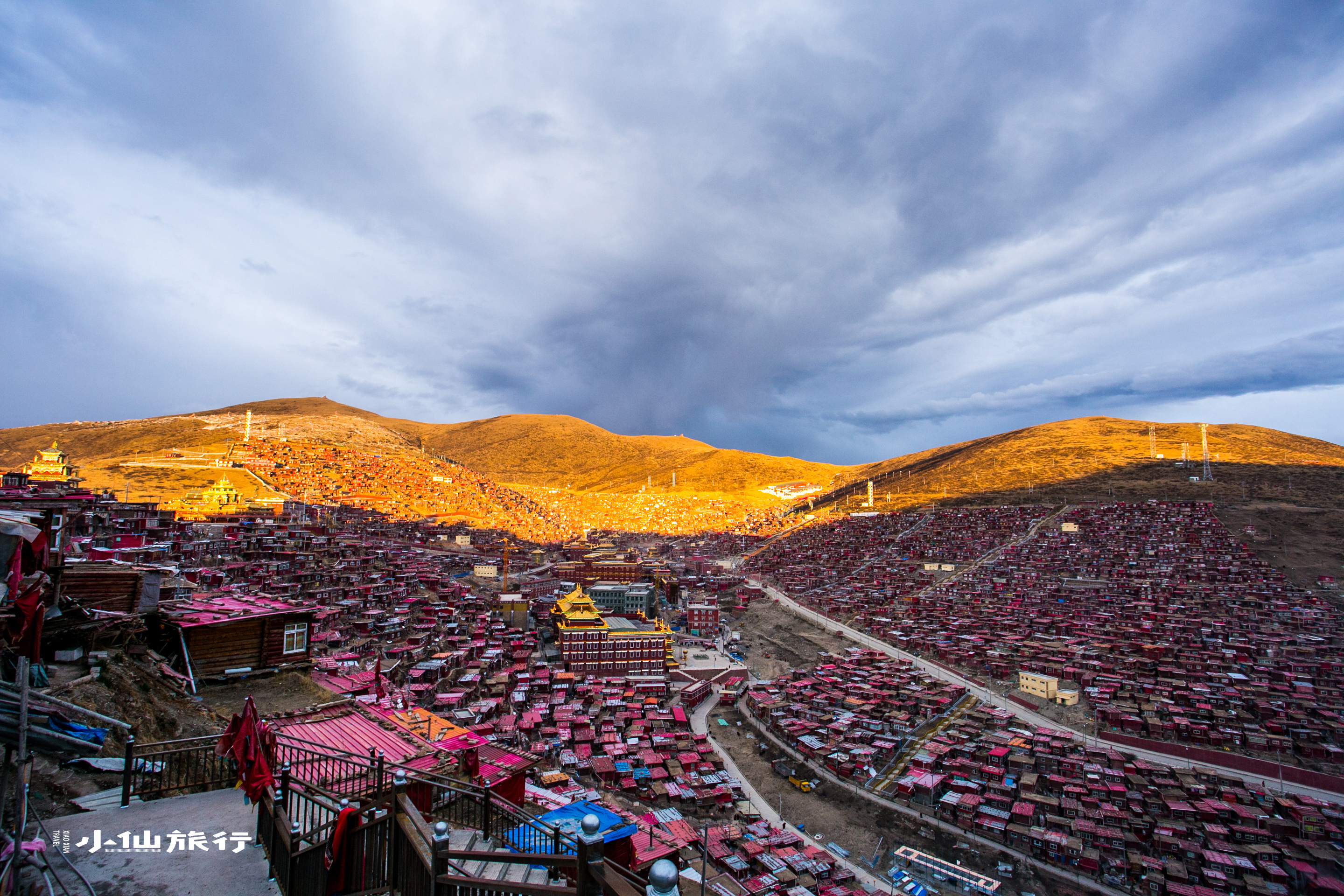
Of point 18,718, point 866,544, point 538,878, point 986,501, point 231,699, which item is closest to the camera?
point 538,878

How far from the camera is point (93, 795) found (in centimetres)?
588

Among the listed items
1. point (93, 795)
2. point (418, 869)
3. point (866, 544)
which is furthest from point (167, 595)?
point (866, 544)

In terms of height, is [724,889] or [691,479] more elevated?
[691,479]

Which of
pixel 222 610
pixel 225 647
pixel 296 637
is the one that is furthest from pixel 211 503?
pixel 225 647

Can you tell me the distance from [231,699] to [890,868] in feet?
54.2

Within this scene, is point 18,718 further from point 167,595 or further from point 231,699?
point 167,595

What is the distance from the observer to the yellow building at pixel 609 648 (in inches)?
1209

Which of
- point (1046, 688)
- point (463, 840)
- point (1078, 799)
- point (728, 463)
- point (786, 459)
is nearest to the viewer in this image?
point (463, 840)

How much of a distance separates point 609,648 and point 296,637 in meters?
20.2

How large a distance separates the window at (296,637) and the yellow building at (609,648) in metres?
19.0

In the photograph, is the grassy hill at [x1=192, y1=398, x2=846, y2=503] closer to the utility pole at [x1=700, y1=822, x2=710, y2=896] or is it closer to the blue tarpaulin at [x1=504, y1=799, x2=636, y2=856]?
the utility pole at [x1=700, y1=822, x2=710, y2=896]

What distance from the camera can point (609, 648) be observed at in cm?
3117

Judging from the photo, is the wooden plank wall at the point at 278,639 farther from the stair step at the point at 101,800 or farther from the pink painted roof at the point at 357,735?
the stair step at the point at 101,800

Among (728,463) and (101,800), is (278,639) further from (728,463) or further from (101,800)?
(728,463)
